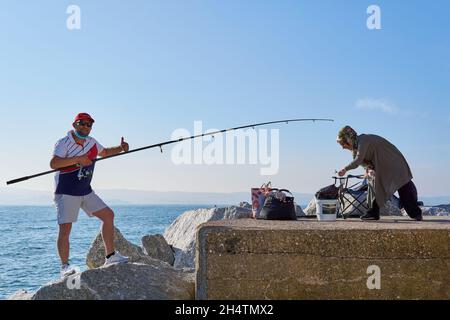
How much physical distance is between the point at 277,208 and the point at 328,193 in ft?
2.61

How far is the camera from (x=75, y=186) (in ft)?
19.5

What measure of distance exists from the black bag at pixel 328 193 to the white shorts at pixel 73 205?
8.62ft

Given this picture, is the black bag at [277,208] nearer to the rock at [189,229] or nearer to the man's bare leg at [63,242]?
the man's bare leg at [63,242]

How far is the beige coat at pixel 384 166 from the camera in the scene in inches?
273

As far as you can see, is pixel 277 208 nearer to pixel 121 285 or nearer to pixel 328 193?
pixel 328 193

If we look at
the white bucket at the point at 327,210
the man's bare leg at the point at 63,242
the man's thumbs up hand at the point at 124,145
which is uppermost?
the man's thumbs up hand at the point at 124,145

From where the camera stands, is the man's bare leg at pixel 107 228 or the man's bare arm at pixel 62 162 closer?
the man's bare arm at pixel 62 162

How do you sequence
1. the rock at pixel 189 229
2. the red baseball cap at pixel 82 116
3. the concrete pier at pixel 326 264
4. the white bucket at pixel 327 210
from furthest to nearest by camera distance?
the rock at pixel 189 229
the white bucket at pixel 327 210
the red baseball cap at pixel 82 116
the concrete pier at pixel 326 264

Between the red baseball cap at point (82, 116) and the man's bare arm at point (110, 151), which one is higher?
the red baseball cap at point (82, 116)
